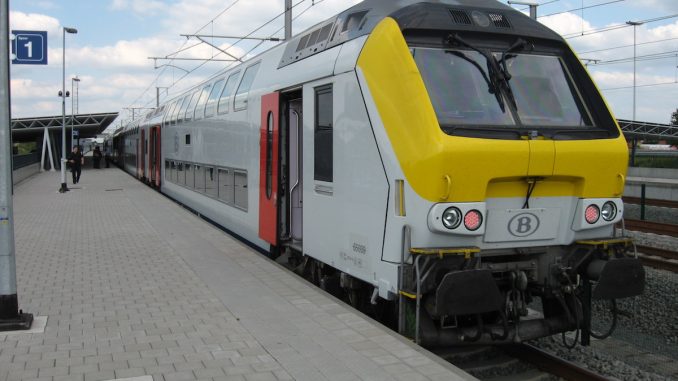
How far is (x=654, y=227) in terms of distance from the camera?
15.1 m

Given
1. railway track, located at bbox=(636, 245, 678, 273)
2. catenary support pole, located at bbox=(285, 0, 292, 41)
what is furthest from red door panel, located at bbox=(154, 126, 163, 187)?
railway track, located at bbox=(636, 245, 678, 273)

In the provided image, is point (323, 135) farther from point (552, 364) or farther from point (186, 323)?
point (552, 364)

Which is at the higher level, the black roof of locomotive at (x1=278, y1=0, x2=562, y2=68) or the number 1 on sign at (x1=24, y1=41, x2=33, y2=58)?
the black roof of locomotive at (x1=278, y1=0, x2=562, y2=68)

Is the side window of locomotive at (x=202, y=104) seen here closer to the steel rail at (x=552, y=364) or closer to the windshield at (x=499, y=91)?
the windshield at (x=499, y=91)

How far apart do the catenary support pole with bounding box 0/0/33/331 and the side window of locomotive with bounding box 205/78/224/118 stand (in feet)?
21.8

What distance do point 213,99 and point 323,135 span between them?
22.3 ft

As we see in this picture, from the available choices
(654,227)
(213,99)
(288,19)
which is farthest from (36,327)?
(654,227)

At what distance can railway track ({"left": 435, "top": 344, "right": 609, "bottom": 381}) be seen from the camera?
18.5 ft

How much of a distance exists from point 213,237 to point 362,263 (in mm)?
5908

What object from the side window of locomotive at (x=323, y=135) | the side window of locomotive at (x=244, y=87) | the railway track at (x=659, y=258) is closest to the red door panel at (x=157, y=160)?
the side window of locomotive at (x=244, y=87)

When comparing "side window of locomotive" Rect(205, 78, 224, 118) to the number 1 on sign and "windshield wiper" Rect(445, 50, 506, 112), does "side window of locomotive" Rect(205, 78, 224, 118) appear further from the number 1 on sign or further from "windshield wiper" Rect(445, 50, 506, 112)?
"windshield wiper" Rect(445, 50, 506, 112)

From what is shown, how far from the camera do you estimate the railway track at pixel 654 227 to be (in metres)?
14.6

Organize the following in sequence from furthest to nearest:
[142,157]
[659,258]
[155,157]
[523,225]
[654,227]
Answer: [142,157] < [155,157] < [654,227] < [659,258] < [523,225]

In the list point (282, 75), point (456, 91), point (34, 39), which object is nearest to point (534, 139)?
point (456, 91)
